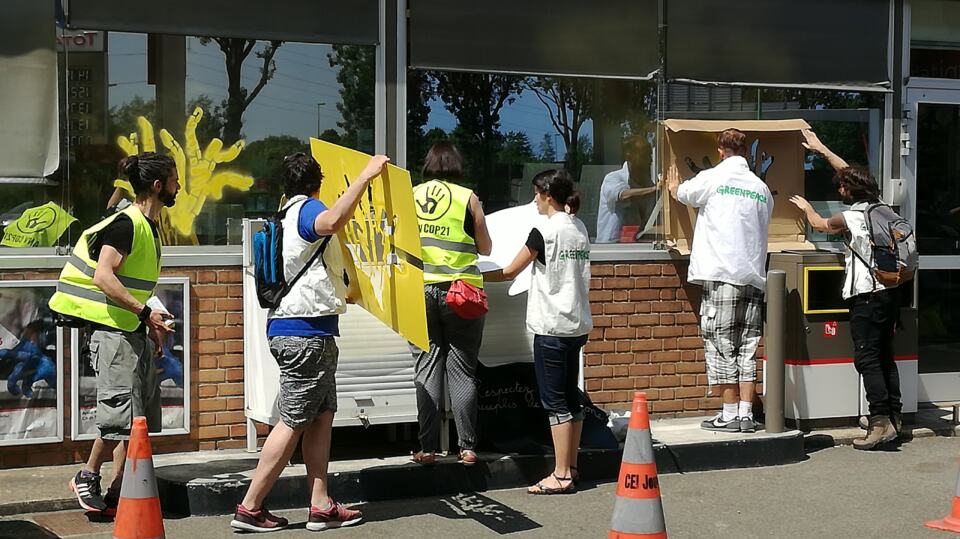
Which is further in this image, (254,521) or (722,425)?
(722,425)

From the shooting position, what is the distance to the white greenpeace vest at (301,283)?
5.87 m

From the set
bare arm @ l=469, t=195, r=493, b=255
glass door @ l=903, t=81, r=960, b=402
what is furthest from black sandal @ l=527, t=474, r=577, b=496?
glass door @ l=903, t=81, r=960, b=402

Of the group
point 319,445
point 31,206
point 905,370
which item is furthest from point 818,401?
point 31,206

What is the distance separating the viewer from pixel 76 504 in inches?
257

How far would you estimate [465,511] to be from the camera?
6.60m

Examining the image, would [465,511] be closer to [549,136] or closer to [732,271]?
[732,271]

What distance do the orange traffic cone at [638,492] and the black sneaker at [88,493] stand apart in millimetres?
2747

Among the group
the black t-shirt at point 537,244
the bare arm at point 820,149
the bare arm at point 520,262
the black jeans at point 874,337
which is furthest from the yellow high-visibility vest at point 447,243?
the bare arm at point 820,149

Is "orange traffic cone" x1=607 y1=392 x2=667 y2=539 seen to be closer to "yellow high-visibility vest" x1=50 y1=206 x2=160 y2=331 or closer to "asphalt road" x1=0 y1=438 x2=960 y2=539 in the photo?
"asphalt road" x1=0 y1=438 x2=960 y2=539

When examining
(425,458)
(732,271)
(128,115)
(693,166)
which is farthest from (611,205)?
(128,115)

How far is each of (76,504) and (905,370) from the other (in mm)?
5957

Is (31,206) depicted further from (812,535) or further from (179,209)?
(812,535)

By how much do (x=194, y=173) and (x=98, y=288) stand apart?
168 centimetres

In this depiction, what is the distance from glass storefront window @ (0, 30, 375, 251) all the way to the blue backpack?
1.69 m
